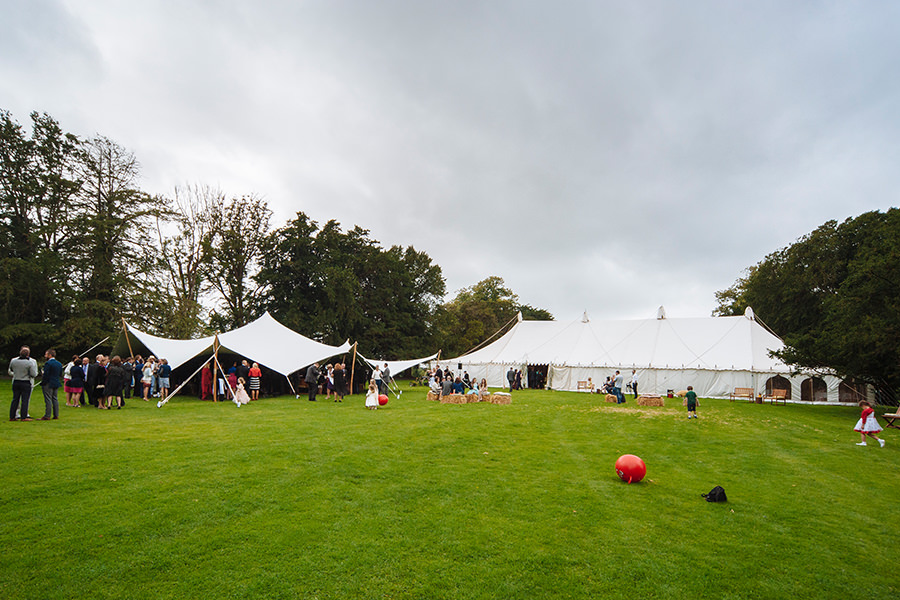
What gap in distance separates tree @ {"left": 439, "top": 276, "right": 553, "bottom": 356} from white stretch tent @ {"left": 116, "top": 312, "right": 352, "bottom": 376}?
63.9 ft

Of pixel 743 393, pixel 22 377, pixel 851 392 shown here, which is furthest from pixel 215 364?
pixel 851 392

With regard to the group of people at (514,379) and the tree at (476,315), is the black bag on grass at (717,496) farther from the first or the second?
the tree at (476,315)

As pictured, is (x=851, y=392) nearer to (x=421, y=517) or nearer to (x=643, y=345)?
(x=643, y=345)

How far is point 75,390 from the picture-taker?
11461 mm

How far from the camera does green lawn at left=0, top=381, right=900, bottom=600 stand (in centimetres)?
337

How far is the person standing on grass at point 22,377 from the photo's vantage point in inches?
313

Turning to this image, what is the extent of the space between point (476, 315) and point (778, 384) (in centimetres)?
2912

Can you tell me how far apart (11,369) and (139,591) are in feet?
23.9

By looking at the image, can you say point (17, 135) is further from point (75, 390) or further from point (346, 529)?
point (346, 529)

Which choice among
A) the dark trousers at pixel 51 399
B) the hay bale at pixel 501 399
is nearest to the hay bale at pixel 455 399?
the hay bale at pixel 501 399

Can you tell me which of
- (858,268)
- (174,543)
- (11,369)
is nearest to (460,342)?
(858,268)

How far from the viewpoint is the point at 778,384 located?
20422mm

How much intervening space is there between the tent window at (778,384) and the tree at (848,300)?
7.41 feet

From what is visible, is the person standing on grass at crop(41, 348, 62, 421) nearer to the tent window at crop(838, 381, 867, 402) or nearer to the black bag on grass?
the black bag on grass
